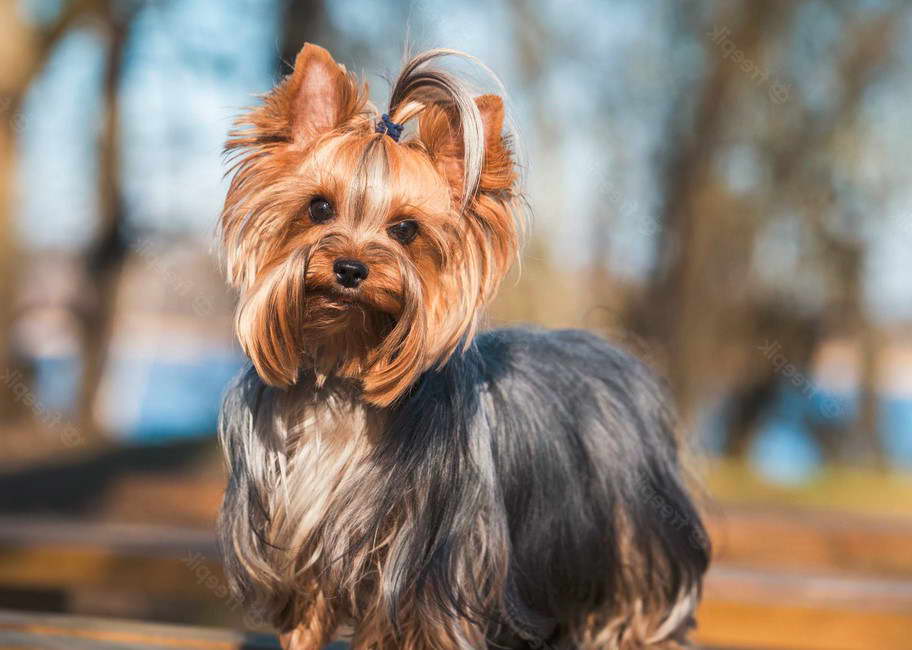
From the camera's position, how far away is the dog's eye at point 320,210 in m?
2.46

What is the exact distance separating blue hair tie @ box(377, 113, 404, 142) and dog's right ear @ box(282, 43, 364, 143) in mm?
82

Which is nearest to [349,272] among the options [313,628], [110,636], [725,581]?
[313,628]

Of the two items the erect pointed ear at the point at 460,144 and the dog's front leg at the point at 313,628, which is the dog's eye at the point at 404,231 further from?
the dog's front leg at the point at 313,628

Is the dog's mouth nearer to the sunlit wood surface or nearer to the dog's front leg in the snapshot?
the dog's front leg

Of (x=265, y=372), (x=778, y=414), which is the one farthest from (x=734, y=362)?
(x=265, y=372)

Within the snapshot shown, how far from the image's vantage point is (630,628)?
10.1 ft

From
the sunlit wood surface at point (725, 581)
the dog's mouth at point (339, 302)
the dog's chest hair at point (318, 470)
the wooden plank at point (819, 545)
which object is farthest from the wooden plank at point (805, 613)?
the dog's mouth at point (339, 302)

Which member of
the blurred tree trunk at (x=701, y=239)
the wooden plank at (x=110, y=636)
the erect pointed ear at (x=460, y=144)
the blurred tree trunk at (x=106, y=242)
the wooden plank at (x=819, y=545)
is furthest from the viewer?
the blurred tree trunk at (x=701, y=239)

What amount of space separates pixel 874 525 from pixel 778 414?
9959 millimetres

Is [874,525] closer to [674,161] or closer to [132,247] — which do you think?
[674,161]

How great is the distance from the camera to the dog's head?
2359mm

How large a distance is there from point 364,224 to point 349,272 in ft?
0.50

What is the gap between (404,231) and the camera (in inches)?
97.1

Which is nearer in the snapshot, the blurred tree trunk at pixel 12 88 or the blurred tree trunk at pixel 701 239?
the blurred tree trunk at pixel 12 88
